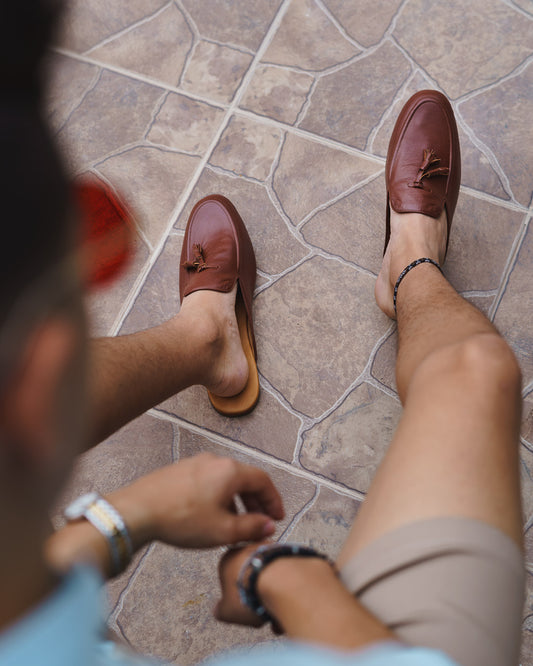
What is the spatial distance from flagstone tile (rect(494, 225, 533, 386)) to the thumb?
918 mm

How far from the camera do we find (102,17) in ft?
5.75

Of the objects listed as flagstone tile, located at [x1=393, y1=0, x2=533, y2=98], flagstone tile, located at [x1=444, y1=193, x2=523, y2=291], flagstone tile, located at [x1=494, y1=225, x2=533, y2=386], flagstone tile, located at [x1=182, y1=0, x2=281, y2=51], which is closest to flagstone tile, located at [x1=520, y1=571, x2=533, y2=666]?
flagstone tile, located at [x1=494, y1=225, x2=533, y2=386]

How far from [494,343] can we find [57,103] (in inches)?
60.0

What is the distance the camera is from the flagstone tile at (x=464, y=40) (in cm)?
157

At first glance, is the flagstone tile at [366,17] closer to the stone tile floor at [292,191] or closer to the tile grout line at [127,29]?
the stone tile floor at [292,191]

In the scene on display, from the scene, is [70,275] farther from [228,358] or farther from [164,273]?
[164,273]

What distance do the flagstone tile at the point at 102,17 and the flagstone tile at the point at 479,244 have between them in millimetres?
1197

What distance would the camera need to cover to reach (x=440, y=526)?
2.22 feet

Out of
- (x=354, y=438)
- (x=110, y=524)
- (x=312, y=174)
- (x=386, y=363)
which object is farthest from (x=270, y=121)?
(x=110, y=524)

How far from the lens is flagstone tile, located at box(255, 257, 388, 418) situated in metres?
1.42

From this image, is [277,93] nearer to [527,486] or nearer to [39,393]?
[527,486]

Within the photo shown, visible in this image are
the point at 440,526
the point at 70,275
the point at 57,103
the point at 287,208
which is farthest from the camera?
the point at 57,103

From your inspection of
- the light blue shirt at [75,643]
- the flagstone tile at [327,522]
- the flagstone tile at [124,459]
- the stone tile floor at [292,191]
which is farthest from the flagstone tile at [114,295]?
the light blue shirt at [75,643]

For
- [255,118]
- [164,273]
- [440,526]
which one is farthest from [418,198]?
[440,526]
